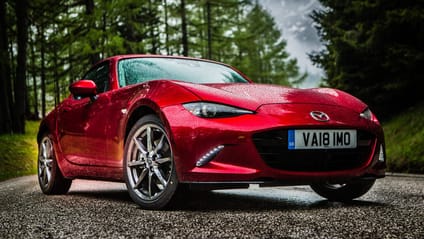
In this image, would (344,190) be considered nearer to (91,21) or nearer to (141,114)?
(141,114)

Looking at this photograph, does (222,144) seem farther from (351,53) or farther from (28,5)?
(28,5)

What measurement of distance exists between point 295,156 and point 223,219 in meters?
0.71

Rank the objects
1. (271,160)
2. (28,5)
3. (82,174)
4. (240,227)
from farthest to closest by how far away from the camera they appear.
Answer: (28,5) < (82,174) < (271,160) < (240,227)

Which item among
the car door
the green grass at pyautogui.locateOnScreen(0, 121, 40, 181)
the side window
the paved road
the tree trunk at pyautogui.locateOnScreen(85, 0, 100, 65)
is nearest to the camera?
the paved road

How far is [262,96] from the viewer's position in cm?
373

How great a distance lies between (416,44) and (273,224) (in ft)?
26.1

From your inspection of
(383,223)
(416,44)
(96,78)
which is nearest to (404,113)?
(416,44)

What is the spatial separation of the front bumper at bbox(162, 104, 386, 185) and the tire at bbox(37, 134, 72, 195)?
2.33 metres

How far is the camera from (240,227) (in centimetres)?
279

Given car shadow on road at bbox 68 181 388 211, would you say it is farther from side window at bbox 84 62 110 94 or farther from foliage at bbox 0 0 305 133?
foliage at bbox 0 0 305 133

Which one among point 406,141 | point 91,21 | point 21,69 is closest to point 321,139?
point 406,141

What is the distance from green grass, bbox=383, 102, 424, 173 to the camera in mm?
8336

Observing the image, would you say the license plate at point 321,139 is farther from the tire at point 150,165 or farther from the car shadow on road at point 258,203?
the tire at point 150,165

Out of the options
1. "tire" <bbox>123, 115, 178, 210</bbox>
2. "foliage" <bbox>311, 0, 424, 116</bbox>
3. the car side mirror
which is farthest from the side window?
"foliage" <bbox>311, 0, 424, 116</bbox>
